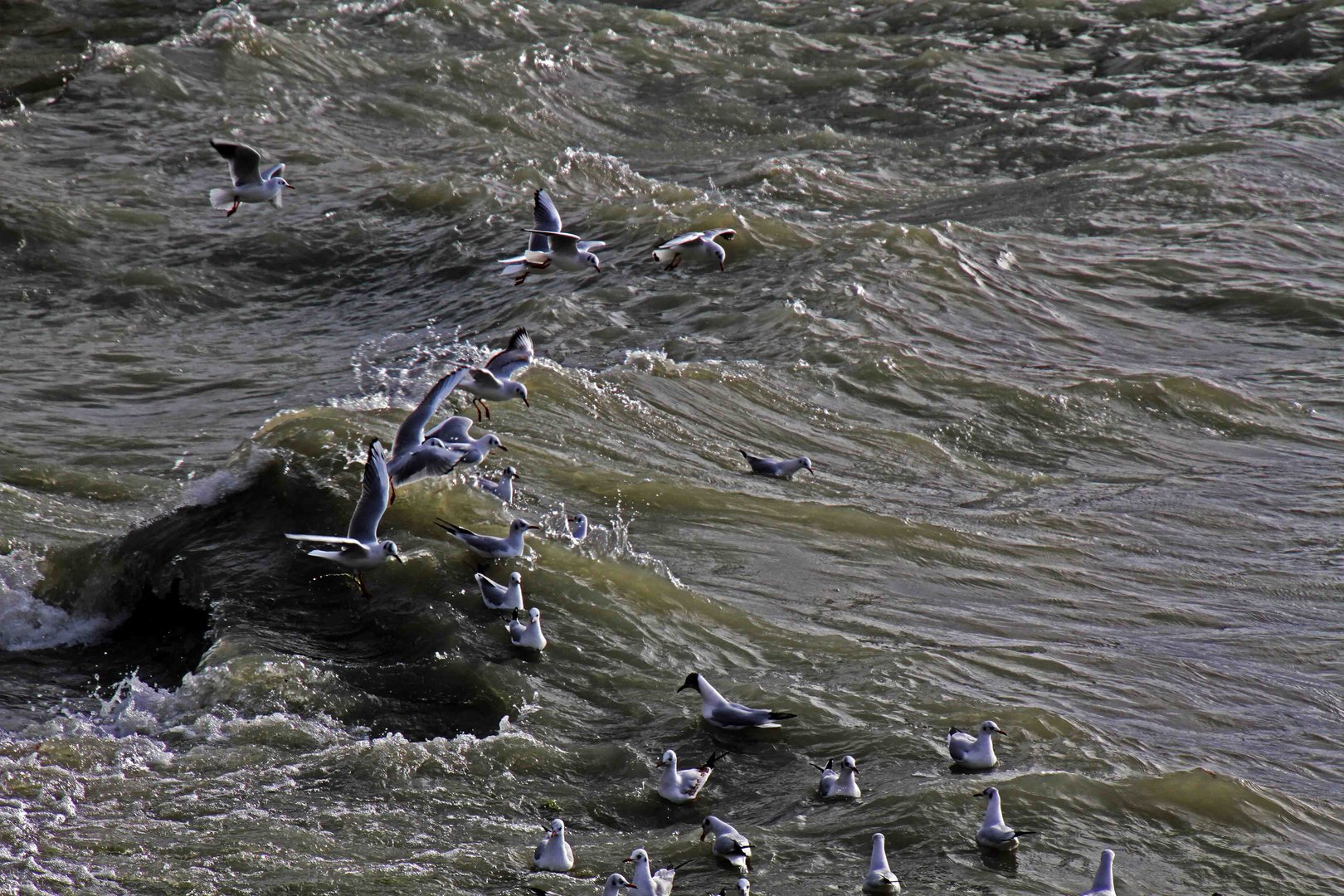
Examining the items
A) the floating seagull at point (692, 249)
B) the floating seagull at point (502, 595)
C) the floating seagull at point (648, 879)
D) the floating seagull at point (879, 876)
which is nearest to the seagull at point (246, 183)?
the floating seagull at point (692, 249)

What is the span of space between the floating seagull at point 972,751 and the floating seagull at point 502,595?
2.38 metres

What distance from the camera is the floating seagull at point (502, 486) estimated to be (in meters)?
9.00

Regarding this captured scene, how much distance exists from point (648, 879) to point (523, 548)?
313 centimetres

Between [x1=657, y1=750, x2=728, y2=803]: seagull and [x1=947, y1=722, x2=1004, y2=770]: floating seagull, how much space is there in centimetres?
108

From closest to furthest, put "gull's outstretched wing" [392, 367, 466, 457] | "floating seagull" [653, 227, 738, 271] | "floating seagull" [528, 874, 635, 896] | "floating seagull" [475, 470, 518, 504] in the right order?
"floating seagull" [528, 874, 635, 896] < "gull's outstretched wing" [392, 367, 466, 457] < "floating seagull" [475, 470, 518, 504] < "floating seagull" [653, 227, 738, 271]

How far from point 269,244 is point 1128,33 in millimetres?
14089

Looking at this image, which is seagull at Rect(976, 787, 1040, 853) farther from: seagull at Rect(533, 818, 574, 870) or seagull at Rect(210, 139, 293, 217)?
seagull at Rect(210, 139, 293, 217)

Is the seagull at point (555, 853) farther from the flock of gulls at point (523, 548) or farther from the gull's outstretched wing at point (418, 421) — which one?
the gull's outstretched wing at point (418, 421)

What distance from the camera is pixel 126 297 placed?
568 inches

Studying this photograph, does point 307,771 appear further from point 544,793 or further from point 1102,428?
point 1102,428

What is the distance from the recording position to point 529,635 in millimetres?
7574

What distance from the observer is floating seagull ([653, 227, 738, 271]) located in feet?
41.8

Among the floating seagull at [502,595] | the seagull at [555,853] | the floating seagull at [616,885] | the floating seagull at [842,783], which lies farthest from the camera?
the floating seagull at [502,595]

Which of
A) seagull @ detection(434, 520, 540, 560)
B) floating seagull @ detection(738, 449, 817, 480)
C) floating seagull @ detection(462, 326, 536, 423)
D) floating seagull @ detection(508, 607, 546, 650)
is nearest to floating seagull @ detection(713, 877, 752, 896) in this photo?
floating seagull @ detection(508, 607, 546, 650)
